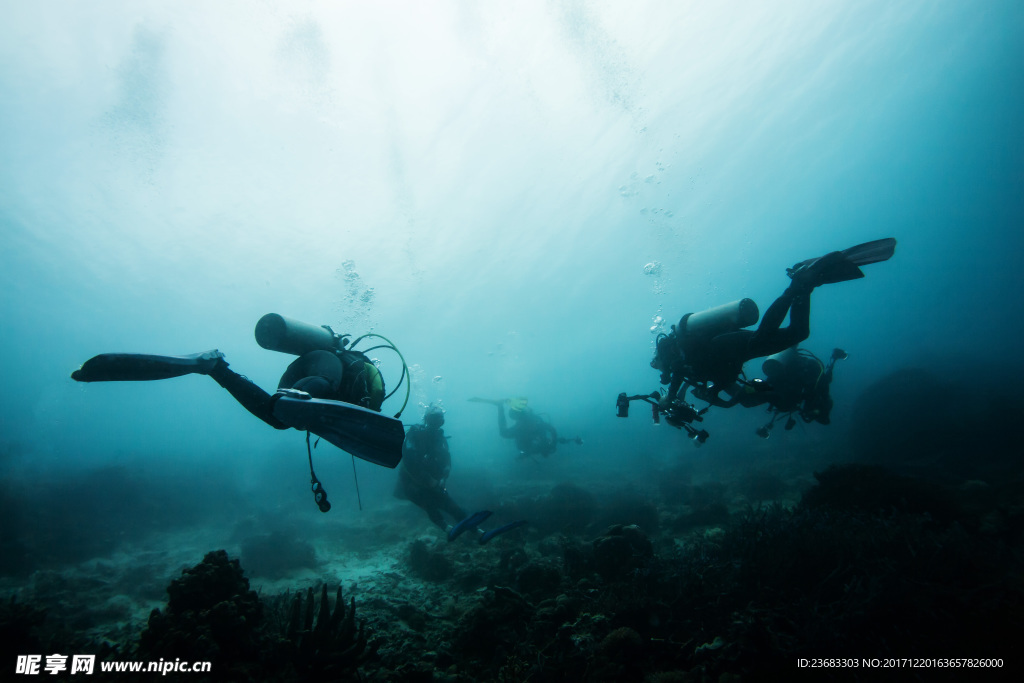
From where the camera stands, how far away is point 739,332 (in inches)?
230

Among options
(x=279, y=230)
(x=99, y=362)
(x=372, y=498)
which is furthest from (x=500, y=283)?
(x=99, y=362)

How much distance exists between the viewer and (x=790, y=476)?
13711 mm

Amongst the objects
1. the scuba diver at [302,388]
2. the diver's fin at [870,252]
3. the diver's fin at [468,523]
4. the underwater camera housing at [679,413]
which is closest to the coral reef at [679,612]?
the diver's fin at [468,523]

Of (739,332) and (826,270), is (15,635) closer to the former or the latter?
(739,332)

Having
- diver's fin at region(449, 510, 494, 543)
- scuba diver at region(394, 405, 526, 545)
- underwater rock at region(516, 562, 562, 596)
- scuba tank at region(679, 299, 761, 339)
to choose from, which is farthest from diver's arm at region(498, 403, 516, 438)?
scuba tank at region(679, 299, 761, 339)

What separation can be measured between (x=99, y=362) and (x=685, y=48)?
80.6 ft

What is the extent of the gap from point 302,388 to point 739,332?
6228 millimetres

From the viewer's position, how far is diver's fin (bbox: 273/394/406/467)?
283 cm

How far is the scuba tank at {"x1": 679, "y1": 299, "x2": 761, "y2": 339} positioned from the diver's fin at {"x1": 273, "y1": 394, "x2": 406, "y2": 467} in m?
5.19

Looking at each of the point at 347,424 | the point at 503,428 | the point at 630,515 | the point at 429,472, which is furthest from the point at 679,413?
the point at 503,428

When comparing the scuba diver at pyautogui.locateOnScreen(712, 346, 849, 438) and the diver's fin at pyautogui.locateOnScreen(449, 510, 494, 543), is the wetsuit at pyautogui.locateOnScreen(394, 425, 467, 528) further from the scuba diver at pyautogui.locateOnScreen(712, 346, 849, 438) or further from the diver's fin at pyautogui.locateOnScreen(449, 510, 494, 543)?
the scuba diver at pyautogui.locateOnScreen(712, 346, 849, 438)

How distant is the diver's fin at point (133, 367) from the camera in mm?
2674

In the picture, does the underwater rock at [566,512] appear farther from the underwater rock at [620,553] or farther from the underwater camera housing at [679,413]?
the underwater camera housing at [679,413]

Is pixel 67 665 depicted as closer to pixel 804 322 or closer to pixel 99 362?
pixel 99 362
